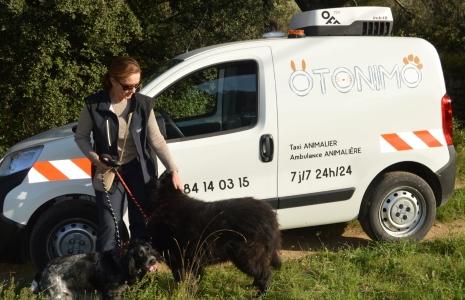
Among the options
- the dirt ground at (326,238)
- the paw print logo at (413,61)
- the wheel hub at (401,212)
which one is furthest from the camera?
the dirt ground at (326,238)

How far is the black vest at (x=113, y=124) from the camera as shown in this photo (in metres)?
3.93

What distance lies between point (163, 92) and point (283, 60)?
115cm

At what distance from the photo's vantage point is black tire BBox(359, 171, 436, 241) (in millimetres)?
5488

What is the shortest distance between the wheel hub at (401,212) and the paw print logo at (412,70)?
42.4 inches

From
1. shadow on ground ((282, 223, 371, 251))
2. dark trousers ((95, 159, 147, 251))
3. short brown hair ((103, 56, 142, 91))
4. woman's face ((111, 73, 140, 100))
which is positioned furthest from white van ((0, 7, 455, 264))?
short brown hair ((103, 56, 142, 91))

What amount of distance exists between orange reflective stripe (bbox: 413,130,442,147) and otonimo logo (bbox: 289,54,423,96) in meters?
0.46

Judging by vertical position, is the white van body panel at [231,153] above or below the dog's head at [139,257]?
above

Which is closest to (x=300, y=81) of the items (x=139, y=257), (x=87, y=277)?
(x=139, y=257)

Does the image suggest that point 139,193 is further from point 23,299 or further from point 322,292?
point 322,292

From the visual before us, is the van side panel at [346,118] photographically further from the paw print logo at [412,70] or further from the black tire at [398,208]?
the black tire at [398,208]

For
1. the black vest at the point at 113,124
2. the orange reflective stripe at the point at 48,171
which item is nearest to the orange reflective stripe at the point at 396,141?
the black vest at the point at 113,124

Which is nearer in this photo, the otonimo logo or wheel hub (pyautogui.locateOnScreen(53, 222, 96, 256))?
wheel hub (pyautogui.locateOnScreen(53, 222, 96, 256))

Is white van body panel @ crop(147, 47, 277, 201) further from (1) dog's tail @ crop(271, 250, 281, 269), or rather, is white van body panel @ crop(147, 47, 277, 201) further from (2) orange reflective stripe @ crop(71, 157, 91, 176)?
(1) dog's tail @ crop(271, 250, 281, 269)

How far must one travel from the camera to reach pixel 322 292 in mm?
4191
